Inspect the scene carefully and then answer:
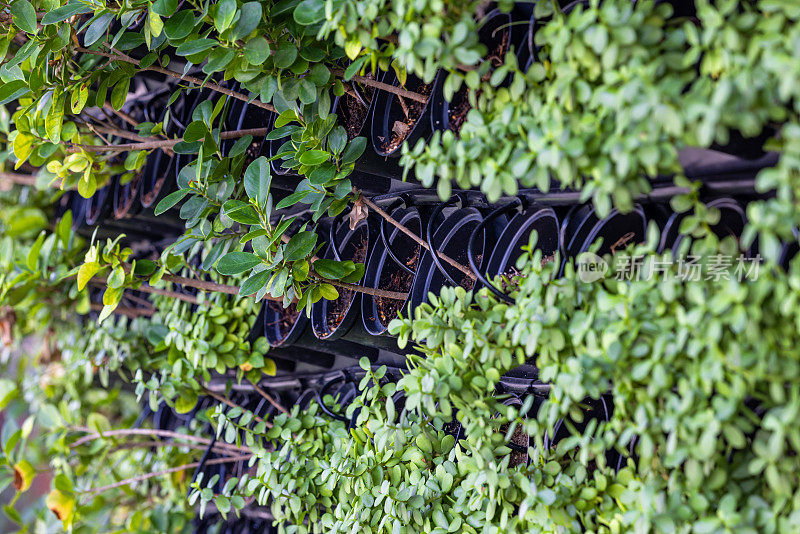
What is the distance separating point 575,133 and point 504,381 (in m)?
0.47

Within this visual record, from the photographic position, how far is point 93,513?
6.19 ft

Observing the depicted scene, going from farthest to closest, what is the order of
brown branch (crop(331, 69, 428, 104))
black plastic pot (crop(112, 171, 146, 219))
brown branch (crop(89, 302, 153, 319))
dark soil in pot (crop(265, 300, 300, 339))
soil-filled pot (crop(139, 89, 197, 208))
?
brown branch (crop(89, 302, 153, 319)) < black plastic pot (crop(112, 171, 146, 219)) < soil-filled pot (crop(139, 89, 197, 208)) < dark soil in pot (crop(265, 300, 300, 339)) < brown branch (crop(331, 69, 428, 104))

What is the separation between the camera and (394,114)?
1170 millimetres

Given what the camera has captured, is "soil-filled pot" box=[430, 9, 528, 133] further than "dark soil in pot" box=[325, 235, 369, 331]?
No

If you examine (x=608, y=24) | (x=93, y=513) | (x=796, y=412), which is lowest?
(x=93, y=513)

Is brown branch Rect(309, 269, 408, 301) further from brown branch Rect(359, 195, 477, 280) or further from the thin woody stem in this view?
the thin woody stem

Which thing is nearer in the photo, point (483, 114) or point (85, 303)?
point (483, 114)

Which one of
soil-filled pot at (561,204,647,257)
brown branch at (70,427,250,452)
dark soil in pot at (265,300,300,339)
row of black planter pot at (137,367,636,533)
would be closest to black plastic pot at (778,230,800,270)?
soil-filled pot at (561,204,647,257)

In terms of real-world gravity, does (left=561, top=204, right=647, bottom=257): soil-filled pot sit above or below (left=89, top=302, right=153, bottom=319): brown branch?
above

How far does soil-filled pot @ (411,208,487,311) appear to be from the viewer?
1.12m

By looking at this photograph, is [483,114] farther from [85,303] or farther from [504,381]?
[85,303]

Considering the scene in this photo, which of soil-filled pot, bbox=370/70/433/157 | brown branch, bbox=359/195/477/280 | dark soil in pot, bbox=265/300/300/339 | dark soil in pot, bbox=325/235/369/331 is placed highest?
soil-filled pot, bbox=370/70/433/157

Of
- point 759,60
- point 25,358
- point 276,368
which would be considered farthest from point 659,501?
point 25,358

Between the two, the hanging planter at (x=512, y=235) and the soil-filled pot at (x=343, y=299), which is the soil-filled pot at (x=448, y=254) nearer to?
the hanging planter at (x=512, y=235)
